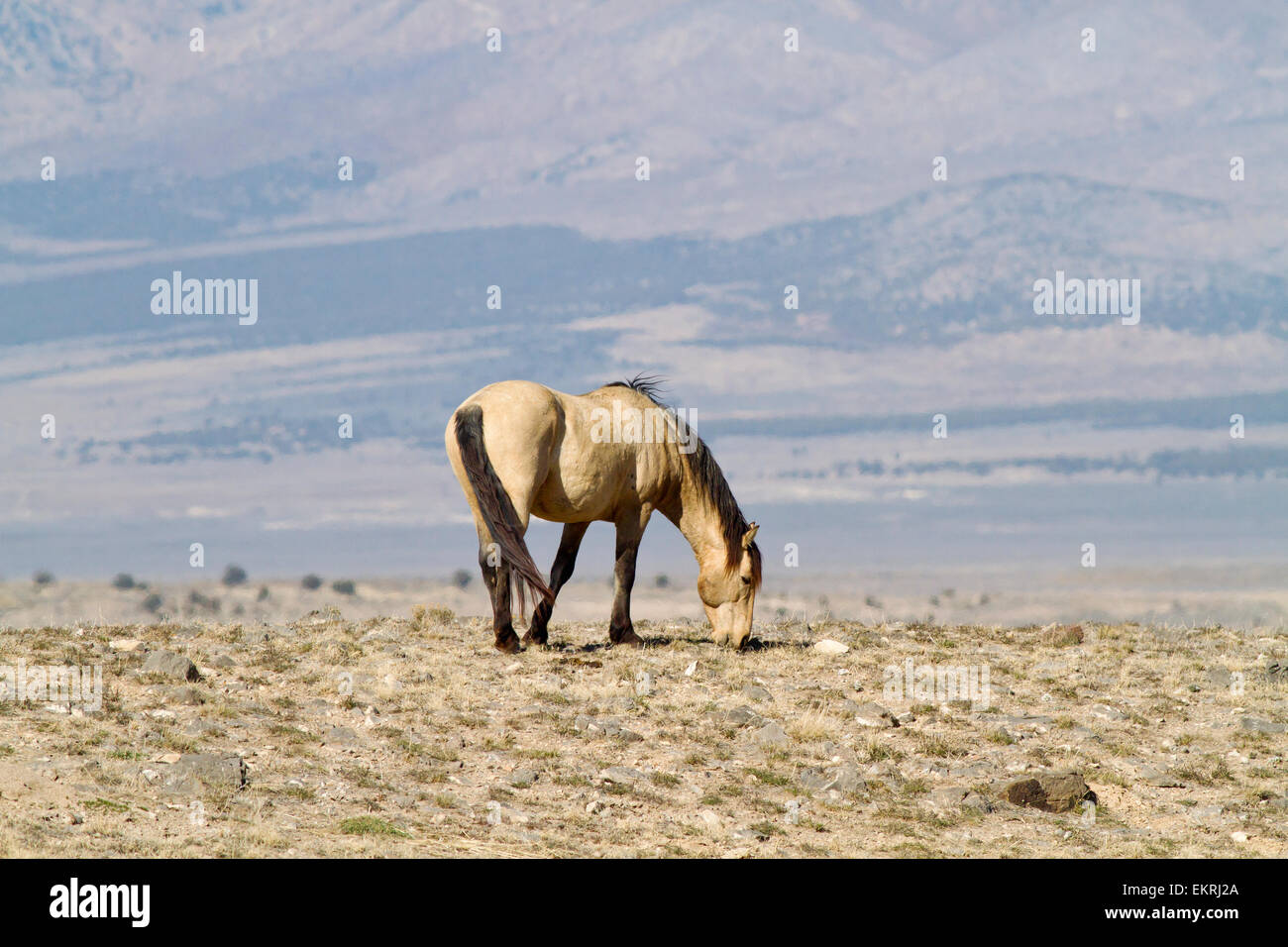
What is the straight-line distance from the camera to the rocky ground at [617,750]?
1068 centimetres

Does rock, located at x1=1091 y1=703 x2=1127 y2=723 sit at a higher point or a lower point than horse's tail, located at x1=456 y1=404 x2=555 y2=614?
lower

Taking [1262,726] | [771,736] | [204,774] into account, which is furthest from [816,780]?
[1262,726]

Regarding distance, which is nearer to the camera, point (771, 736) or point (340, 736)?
point (340, 736)

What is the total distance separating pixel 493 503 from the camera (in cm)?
1596

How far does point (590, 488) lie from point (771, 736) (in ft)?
15.4

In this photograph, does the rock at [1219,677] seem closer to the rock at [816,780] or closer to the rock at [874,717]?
the rock at [874,717]

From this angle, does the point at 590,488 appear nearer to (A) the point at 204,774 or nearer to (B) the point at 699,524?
(B) the point at 699,524

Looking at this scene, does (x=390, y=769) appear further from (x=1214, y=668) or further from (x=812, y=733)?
(x=1214, y=668)

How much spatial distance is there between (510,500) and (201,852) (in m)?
7.37

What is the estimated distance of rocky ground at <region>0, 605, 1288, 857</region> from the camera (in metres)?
10.7

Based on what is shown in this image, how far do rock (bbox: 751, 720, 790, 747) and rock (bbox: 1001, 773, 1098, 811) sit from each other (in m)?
2.46

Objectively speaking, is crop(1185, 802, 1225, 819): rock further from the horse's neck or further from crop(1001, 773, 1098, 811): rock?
the horse's neck
